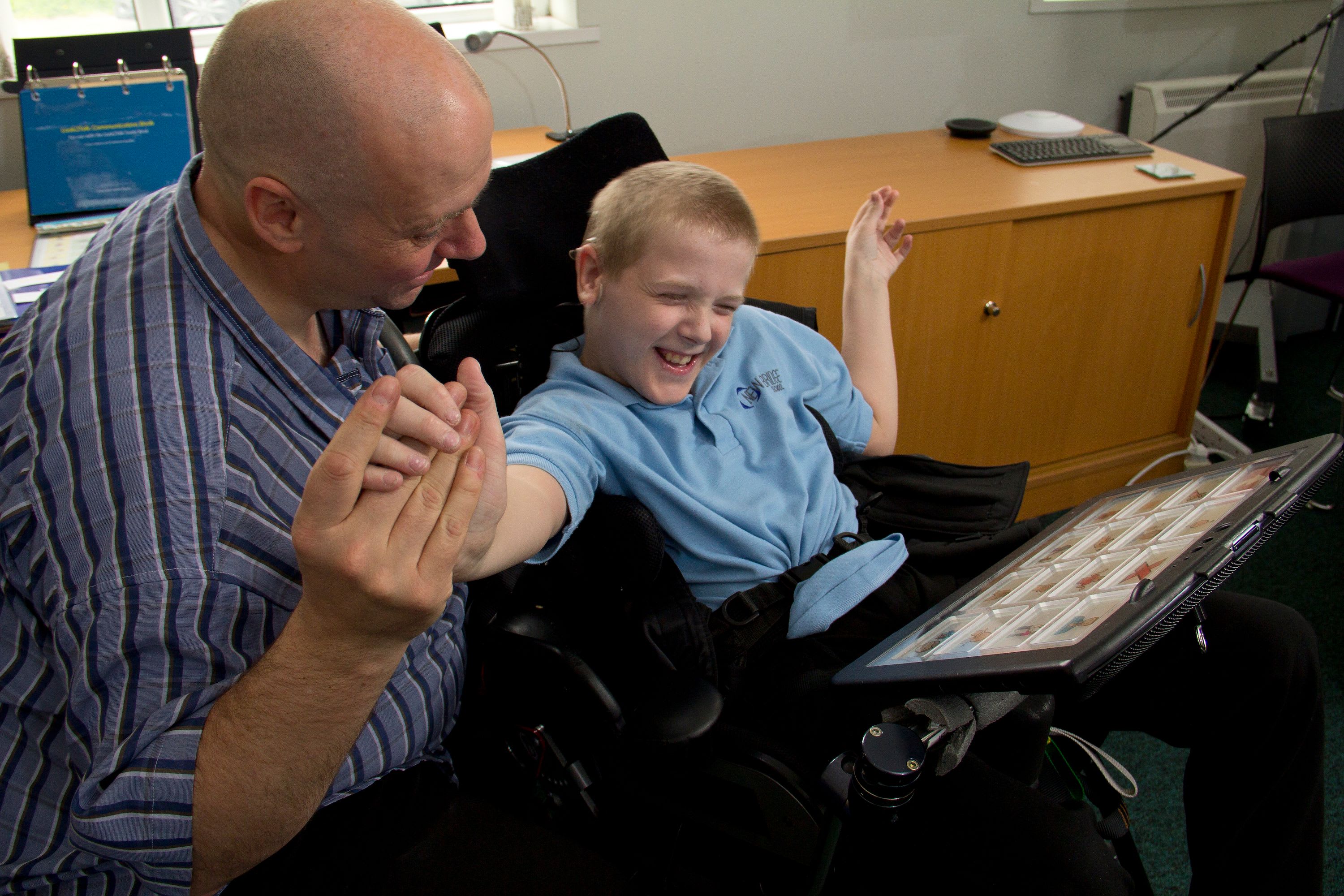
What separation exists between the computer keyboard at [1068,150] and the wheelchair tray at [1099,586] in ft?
4.55

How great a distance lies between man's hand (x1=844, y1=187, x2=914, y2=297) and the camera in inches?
60.1

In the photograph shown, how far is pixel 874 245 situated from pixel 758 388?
0.39 metres

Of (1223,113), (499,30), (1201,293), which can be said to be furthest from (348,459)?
(1223,113)

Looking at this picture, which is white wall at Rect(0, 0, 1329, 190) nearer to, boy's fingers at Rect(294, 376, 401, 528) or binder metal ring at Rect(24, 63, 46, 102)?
binder metal ring at Rect(24, 63, 46, 102)

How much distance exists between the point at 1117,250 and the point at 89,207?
2182mm

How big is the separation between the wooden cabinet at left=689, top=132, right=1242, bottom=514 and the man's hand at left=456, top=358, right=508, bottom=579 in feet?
3.64

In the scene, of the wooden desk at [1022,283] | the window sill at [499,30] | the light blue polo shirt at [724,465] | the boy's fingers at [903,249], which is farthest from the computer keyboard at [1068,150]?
the light blue polo shirt at [724,465]

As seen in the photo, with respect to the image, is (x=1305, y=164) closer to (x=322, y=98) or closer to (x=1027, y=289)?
(x=1027, y=289)

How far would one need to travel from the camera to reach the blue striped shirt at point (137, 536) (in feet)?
2.37

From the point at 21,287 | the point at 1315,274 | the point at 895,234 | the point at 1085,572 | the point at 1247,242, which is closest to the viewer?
the point at 1085,572

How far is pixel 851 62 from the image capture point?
2.77 metres

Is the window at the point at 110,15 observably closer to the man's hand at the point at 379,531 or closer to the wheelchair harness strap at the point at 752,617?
the wheelchair harness strap at the point at 752,617

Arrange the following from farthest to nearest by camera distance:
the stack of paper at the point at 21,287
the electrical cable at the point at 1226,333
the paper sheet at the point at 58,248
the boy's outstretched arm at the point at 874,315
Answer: the electrical cable at the point at 1226,333
the paper sheet at the point at 58,248
the boy's outstretched arm at the point at 874,315
the stack of paper at the point at 21,287

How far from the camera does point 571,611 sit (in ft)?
3.76
